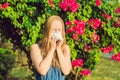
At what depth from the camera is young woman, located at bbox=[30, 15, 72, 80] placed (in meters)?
4.25

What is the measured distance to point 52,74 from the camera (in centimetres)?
433

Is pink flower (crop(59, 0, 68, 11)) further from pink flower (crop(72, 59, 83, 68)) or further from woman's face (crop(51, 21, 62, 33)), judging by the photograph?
woman's face (crop(51, 21, 62, 33))

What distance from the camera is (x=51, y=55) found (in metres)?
4.25

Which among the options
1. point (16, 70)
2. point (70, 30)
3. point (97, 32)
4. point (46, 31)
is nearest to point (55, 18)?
point (46, 31)

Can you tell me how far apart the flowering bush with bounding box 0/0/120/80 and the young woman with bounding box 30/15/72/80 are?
3.65 meters

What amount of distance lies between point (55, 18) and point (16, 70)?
38.6 feet

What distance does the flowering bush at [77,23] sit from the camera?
8188mm

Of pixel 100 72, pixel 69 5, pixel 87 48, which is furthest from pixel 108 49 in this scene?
pixel 100 72

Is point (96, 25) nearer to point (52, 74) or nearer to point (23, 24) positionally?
point (23, 24)

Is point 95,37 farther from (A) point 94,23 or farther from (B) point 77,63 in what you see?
(B) point 77,63

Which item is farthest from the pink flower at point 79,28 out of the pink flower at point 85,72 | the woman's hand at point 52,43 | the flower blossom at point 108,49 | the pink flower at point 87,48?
the woman's hand at point 52,43

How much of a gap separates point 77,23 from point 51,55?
385 centimetres

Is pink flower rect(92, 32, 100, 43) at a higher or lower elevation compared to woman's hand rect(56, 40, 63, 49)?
lower

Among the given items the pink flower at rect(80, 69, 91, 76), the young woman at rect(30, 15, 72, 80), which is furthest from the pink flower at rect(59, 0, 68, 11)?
the young woman at rect(30, 15, 72, 80)
